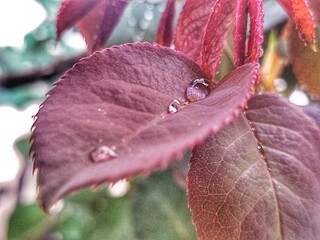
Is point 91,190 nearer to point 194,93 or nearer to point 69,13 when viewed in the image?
point 69,13

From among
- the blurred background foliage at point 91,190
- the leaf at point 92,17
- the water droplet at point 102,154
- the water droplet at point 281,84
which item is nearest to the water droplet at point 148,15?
the blurred background foliage at point 91,190

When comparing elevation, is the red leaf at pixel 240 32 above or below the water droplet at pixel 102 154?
above

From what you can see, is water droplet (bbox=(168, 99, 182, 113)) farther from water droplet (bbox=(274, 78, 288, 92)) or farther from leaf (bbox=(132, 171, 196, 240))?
water droplet (bbox=(274, 78, 288, 92))

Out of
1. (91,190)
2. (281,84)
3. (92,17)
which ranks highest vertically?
(92,17)

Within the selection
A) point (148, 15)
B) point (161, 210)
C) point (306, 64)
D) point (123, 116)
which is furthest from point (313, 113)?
point (148, 15)

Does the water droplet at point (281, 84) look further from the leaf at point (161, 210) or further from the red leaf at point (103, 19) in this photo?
the red leaf at point (103, 19)

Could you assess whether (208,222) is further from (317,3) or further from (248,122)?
(317,3)
